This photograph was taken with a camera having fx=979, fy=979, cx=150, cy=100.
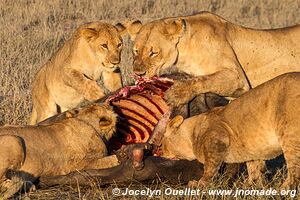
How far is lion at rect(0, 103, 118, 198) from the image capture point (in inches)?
240

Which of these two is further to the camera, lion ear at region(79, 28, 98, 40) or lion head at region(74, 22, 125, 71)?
lion ear at region(79, 28, 98, 40)

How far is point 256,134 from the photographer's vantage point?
6.25 metres

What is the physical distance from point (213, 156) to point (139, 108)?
101cm

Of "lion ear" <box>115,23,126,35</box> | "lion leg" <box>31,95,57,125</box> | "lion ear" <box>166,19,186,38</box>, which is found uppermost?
"lion ear" <box>166,19,186,38</box>

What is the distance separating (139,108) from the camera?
716cm

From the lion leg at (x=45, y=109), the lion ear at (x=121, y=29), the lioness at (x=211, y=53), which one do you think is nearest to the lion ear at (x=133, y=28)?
the lioness at (x=211, y=53)

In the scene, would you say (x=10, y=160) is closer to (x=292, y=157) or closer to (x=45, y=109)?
(x=292, y=157)

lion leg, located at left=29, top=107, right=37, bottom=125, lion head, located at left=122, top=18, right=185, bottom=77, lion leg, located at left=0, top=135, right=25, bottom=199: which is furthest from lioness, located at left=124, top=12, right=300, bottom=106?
lion leg, located at left=29, top=107, right=37, bottom=125

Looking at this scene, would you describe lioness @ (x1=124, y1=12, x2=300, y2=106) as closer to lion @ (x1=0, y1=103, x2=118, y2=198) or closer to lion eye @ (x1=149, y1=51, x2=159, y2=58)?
lion eye @ (x1=149, y1=51, x2=159, y2=58)

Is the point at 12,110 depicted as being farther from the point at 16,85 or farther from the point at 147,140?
the point at 147,140

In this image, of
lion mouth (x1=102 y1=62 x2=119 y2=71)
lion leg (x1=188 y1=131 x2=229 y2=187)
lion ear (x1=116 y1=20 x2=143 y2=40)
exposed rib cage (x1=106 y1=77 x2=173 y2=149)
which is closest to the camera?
lion leg (x1=188 y1=131 x2=229 y2=187)

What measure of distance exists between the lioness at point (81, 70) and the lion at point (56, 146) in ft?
3.17

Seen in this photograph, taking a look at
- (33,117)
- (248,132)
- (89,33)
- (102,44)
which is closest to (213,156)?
(248,132)

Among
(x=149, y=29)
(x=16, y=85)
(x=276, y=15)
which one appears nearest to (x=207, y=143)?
(x=149, y=29)
